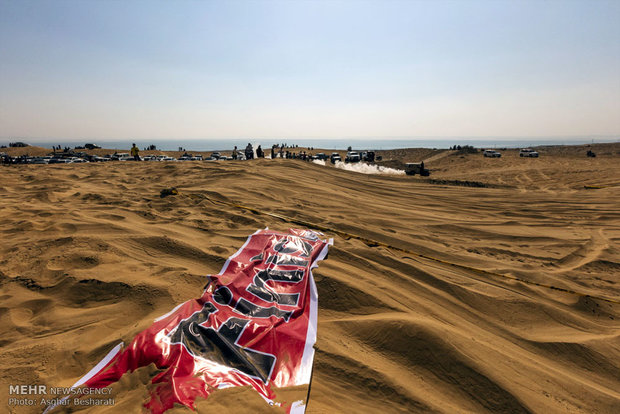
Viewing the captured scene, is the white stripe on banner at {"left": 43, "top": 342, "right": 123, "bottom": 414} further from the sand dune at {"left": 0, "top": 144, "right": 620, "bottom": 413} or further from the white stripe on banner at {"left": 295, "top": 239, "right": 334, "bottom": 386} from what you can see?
the white stripe on banner at {"left": 295, "top": 239, "right": 334, "bottom": 386}

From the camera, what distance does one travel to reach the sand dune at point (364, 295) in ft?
A: 7.18

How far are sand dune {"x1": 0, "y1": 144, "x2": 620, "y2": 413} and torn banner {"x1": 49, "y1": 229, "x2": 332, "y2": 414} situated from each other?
0.12m

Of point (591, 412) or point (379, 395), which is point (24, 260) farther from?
point (591, 412)

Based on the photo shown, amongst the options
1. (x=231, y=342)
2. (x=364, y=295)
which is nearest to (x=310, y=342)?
(x=231, y=342)

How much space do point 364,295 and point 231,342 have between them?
163 centimetres

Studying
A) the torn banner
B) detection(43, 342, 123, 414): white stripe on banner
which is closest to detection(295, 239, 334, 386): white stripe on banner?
the torn banner

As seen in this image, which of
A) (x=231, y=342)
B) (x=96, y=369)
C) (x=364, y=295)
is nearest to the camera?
(x=96, y=369)

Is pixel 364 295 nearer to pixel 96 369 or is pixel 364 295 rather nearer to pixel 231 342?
pixel 231 342

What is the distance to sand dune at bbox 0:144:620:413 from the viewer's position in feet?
7.18

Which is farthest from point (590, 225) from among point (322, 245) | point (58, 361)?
point (58, 361)

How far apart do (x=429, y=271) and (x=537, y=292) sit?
146 centimetres

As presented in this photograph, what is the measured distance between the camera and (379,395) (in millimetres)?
2096

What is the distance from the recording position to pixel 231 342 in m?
2.47

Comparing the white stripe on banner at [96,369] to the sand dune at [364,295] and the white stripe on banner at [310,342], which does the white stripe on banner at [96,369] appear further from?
the white stripe on banner at [310,342]
